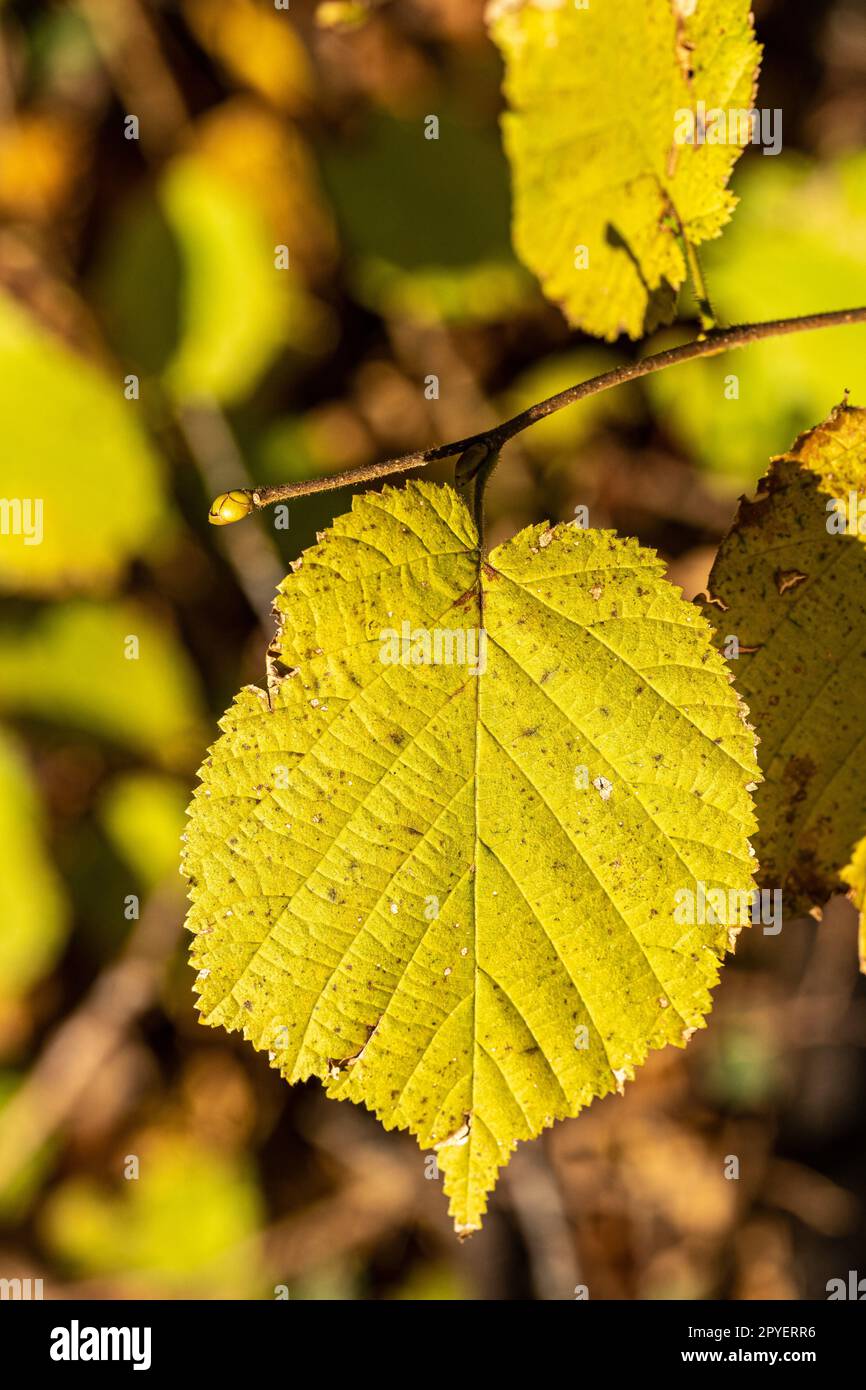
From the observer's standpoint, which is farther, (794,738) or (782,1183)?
(782,1183)

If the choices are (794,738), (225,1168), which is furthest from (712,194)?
(225,1168)

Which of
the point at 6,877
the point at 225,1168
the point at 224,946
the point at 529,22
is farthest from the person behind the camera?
the point at 225,1168

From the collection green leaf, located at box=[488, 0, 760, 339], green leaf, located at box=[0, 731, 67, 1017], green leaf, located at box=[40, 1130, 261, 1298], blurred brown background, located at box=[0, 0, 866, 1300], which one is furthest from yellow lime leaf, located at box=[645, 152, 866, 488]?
green leaf, located at box=[40, 1130, 261, 1298]

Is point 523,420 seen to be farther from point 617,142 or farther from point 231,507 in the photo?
point 617,142

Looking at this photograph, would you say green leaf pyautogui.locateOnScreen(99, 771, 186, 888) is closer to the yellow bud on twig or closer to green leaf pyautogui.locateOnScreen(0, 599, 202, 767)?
green leaf pyautogui.locateOnScreen(0, 599, 202, 767)

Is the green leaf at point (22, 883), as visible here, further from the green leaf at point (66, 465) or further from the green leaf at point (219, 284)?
the green leaf at point (219, 284)

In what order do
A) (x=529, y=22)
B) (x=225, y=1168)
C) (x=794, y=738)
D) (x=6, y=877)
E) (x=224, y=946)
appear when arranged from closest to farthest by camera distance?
(x=224, y=946)
(x=794, y=738)
(x=529, y=22)
(x=6, y=877)
(x=225, y=1168)

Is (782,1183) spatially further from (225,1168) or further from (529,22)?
(529,22)
